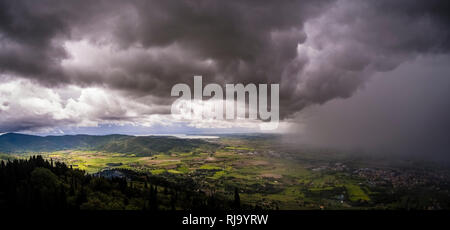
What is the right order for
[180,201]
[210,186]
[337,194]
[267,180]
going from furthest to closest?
[267,180] → [210,186] → [337,194] → [180,201]

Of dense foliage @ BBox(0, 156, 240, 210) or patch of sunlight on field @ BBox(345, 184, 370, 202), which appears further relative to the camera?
patch of sunlight on field @ BBox(345, 184, 370, 202)

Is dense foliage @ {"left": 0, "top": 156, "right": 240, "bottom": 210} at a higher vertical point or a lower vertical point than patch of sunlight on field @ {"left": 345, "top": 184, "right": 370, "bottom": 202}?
higher

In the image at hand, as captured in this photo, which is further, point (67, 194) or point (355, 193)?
point (355, 193)

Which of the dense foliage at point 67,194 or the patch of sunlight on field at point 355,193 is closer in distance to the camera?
the dense foliage at point 67,194

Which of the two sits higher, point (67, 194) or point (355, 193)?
point (67, 194)

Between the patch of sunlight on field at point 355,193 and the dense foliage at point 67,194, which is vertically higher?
the dense foliage at point 67,194

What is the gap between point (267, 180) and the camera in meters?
163

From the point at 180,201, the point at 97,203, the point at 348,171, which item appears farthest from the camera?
the point at 348,171

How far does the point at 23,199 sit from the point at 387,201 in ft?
480
